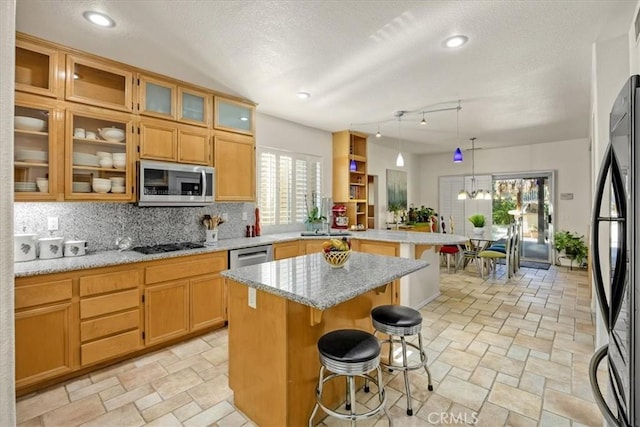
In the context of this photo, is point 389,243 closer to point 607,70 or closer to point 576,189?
point 607,70

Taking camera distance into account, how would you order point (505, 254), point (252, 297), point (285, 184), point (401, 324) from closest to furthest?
point (252, 297) → point (401, 324) → point (285, 184) → point (505, 254)

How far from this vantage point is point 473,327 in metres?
3.52

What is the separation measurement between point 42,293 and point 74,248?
585 mm

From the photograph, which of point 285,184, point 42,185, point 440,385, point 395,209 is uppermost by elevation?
point 285,184

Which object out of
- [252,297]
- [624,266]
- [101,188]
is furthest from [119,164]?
[624,266]

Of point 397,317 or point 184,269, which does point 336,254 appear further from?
point 184,269

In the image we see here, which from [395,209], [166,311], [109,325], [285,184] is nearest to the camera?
[109,325]

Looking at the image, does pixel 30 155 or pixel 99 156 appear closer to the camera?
pixel 30 155

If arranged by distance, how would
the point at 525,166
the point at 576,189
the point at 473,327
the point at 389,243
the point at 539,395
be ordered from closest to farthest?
the point at 539,395, the point at 473,327, the point at 389,243, the point at 576,189, the point at 525,166

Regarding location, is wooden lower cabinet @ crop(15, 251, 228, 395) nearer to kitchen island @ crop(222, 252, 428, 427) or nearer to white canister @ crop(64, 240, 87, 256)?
white canister @ crop(64, 240, 87, 256)

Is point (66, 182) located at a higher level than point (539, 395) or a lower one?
higher

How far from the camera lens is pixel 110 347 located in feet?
8.61

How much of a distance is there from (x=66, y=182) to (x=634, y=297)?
358 cm

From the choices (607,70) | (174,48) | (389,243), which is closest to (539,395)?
(389,243)
